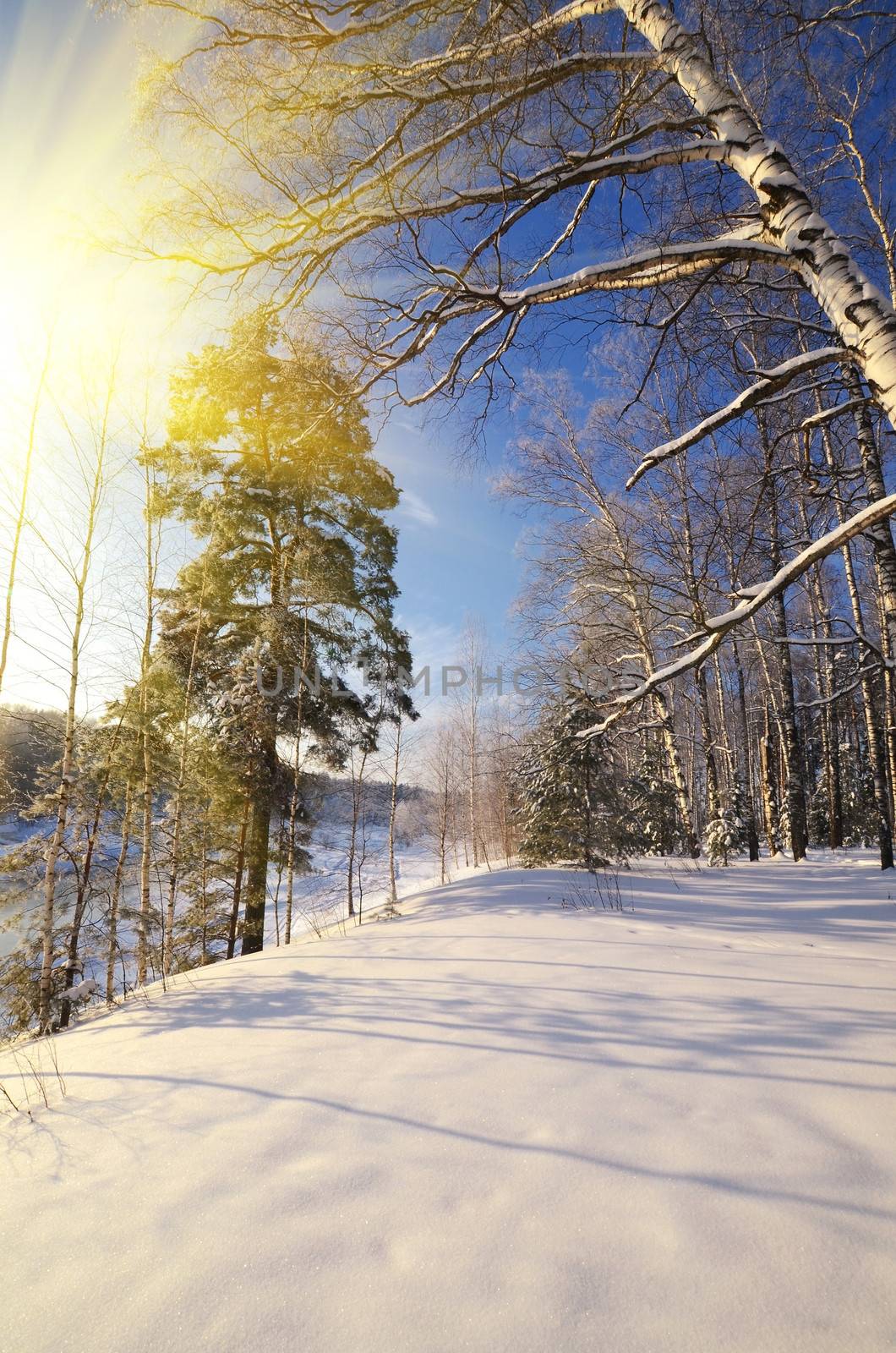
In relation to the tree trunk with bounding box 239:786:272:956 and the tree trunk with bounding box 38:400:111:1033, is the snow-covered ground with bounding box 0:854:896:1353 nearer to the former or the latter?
the tree trunk with bounding box 38:400:111:1033

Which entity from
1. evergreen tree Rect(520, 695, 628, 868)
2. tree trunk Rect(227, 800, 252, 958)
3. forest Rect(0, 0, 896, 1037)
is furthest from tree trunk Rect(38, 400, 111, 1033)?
evergreen tree Rect(520, 695, 628, 868)

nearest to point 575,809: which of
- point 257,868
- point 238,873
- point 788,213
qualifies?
point 257,868

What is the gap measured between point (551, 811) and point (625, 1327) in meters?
9.18

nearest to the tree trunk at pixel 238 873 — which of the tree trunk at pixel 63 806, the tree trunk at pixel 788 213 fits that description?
the tree trunk at pixel 63 806

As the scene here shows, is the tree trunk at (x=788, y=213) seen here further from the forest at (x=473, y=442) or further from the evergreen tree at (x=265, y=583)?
the evergreen tree at (x=265, y=583)

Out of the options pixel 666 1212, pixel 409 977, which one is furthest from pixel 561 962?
pixel 666 1212

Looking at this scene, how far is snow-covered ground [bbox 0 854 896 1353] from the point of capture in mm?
1092

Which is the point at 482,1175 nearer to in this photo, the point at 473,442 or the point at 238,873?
the point at 473,442

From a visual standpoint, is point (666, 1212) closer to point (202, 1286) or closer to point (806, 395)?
point (202, 1286)

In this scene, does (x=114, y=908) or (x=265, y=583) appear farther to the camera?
(x=265, y=583)

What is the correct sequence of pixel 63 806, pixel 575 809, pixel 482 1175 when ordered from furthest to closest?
pixel 575 809
pixel 63 806
pixel 482 1175

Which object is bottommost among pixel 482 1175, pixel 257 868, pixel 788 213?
pixel 257 868

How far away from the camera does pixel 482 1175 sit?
1.48 metres

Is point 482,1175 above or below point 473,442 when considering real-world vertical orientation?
below
